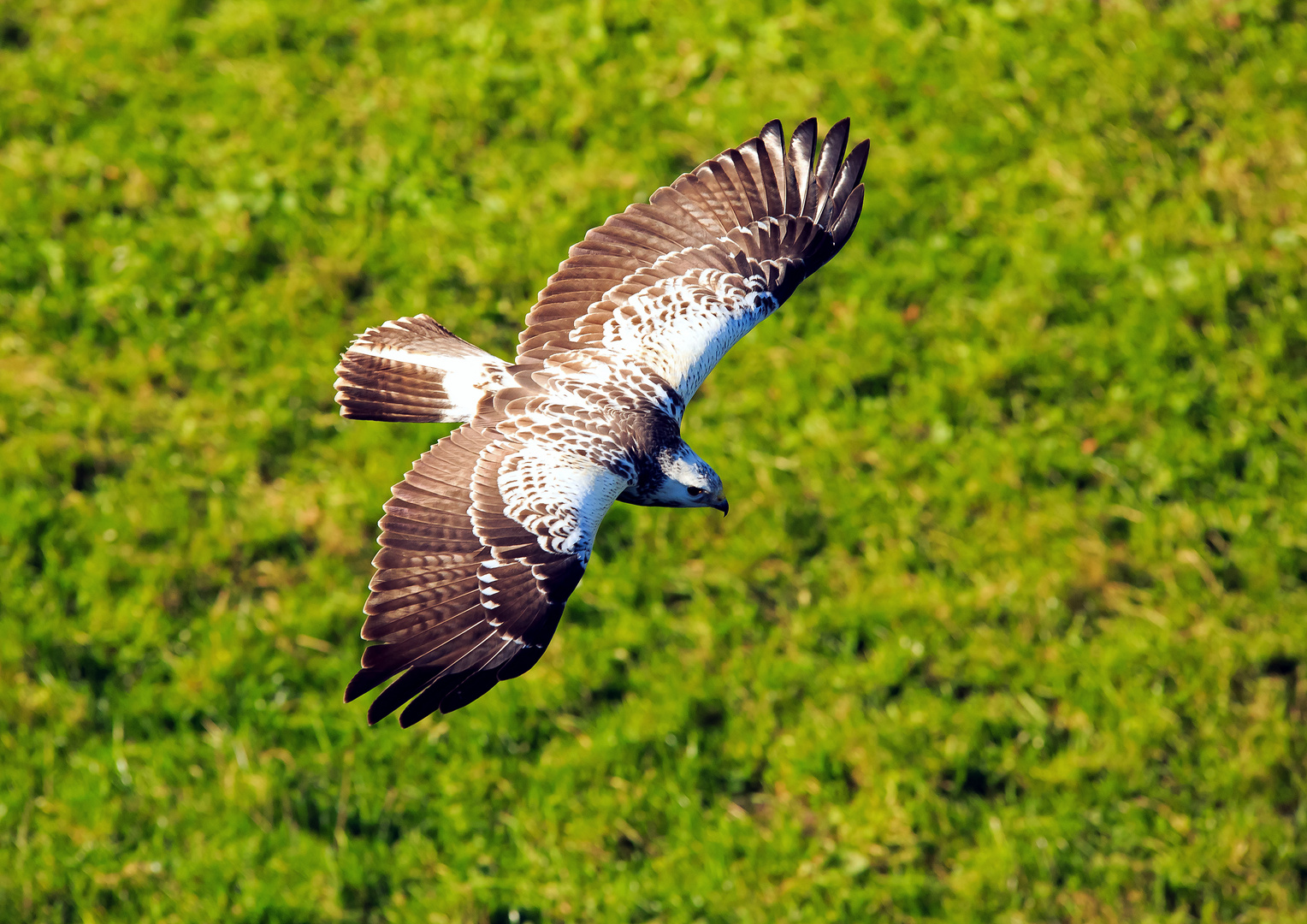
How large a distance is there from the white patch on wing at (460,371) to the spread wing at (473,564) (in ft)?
0.77

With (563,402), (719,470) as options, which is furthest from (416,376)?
(719,470)

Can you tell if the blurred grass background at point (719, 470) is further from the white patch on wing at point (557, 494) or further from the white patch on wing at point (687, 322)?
the white patch on wing at point (557, 494)

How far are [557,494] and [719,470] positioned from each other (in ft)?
10.7

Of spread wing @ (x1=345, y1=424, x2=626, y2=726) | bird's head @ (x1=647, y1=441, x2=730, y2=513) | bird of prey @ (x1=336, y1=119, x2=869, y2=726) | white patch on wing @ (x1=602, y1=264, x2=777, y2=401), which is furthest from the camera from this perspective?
white patch on wing @ (x1=602, y1=264, x2=777, y2=401)

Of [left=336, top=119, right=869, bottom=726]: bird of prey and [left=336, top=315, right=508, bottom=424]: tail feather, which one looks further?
[left=336, top=315, right=508, bottom=424]: tail feather

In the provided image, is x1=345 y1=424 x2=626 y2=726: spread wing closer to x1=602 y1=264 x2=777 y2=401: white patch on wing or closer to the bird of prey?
the bird of prey

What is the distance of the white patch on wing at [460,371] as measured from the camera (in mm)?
5574

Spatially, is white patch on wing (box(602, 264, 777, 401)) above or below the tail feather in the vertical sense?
above

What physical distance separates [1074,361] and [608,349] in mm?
3931

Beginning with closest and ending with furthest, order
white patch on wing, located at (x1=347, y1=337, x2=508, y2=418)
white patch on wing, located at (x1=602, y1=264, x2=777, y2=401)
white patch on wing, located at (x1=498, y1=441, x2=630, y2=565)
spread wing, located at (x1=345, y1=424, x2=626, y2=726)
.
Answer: spread wing, located at (x1=345, y1=424, x2=626, y2=726)
white patch on wing, located at (x1=498, y1=441, x2=630, y2=565)
white patch on wing, located at (x1=347, y1=337, x2=508, y2=418)
white patch on wing, located at (x1=602, y1=264, x2=777, y2=401)

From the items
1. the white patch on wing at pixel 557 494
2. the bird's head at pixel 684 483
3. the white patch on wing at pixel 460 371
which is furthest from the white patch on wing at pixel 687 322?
the white patch on wing at pixel 557 494

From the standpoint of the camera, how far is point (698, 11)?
1005 centimetres

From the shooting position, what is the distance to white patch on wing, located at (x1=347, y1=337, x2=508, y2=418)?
5.57 metres

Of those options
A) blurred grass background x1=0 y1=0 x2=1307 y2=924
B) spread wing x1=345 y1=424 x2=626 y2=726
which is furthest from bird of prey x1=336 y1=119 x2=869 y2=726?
blurred grass background x1=0 y1=0 x2=1307 y2=924
